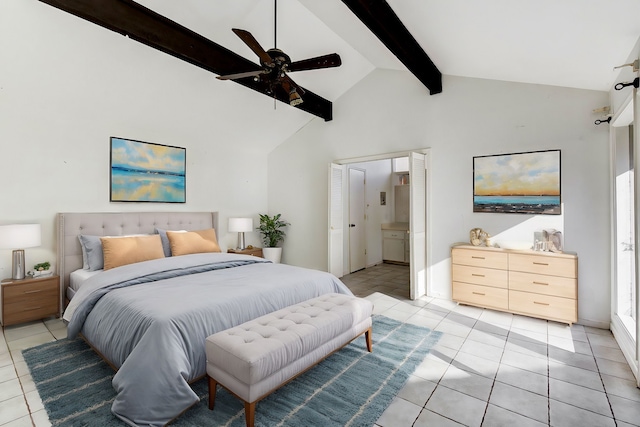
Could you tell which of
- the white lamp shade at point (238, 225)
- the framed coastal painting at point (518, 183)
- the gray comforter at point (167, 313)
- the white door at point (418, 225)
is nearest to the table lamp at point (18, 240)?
the gray comforter at point (167, 313)

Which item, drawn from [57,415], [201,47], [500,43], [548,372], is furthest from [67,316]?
[500,43]

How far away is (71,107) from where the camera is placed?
3.48 metres

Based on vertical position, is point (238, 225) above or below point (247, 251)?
above

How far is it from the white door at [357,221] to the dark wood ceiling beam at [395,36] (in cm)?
238

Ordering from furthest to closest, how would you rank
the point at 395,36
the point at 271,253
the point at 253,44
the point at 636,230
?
the point at 271,253 < the point at 395,36 < the point at 253,44 < the point at 636,230

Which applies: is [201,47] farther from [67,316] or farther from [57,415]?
[57,415]

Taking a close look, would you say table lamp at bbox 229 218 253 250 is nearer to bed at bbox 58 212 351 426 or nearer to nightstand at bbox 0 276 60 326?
bed at bbox 58 212 351 426

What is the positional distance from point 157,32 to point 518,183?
13.4ft

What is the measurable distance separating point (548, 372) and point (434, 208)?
7.53ft

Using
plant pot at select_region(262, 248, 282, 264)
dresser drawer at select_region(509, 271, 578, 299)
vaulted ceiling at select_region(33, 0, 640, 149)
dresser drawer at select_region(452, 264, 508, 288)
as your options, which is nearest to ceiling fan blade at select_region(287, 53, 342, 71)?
vaulted ceiling at select_region(33, 0, 640, 149)

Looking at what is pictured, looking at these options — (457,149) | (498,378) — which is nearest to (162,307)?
(498,378)

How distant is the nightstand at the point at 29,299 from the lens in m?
3.09

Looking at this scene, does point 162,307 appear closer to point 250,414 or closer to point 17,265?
point 250,414

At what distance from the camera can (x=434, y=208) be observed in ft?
14.0
